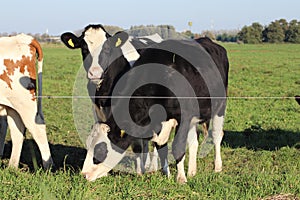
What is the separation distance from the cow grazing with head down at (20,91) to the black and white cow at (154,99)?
3.37 feet

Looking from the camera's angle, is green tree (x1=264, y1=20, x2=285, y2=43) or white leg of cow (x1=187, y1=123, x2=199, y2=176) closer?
white leg of cow (x1=187, y1=123, x2=199, y2=176)

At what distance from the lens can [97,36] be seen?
22.6ft

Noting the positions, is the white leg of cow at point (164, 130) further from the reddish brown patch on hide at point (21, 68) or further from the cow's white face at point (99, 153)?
the reddish brown patch on hide at point (21, 68)

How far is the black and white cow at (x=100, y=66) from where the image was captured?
6.26 metres

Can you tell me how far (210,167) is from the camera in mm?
A: 7047

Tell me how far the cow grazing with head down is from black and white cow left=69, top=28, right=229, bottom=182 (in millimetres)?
1026

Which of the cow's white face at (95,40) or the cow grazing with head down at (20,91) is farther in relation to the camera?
the cow's white face at (95,40)

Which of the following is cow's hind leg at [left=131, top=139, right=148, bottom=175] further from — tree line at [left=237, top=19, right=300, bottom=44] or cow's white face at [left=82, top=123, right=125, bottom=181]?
tree line at [left=237, top=19, right=300, bottom=44]

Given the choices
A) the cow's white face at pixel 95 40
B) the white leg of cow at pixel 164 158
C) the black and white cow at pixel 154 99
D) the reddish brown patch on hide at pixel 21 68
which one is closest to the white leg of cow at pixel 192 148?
the black and white cow at pixel 154 99

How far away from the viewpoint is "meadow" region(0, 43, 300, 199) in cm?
447

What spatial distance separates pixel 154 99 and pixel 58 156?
2585mm

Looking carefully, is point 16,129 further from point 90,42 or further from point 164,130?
point 164,130

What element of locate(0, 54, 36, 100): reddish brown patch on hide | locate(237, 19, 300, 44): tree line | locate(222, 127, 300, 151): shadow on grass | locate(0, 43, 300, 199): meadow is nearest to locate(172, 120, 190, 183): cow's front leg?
locate(0, 43, 300, 199): meadow

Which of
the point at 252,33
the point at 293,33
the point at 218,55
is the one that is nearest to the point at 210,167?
the point at 218,55
